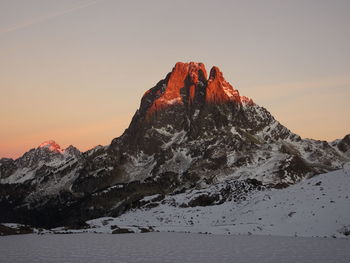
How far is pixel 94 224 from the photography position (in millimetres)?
101812

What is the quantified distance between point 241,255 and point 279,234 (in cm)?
2673

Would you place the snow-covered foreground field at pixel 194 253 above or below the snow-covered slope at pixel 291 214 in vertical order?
below

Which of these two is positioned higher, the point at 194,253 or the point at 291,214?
the point at 291,214

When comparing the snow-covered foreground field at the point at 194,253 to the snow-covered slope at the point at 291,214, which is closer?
the snow-covered foreground field at the point at 194,253

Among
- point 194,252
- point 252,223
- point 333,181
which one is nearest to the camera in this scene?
point 194,252

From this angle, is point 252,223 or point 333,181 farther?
point 333,181

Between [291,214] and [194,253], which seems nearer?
[194,253]

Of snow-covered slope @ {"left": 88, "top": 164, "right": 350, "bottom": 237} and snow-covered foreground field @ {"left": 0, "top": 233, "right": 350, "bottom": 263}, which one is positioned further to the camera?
snow-covered slope @ {"left": 88, "top": 164, "right": 350, "bottom": 237}

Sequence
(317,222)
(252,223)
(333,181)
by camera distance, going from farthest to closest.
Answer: (333,181)
(252,223)
(317,222)

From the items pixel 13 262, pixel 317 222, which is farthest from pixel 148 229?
pixel 13 262

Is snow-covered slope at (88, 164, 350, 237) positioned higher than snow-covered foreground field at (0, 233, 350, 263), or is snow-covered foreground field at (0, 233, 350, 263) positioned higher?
snow-covered slope at (88, 164, 350, 237)

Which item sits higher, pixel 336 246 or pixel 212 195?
pixel 212 195

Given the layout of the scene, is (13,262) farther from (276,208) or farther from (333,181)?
(333,181)

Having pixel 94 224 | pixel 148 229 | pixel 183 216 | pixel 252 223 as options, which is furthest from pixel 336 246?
pixel 94 224
